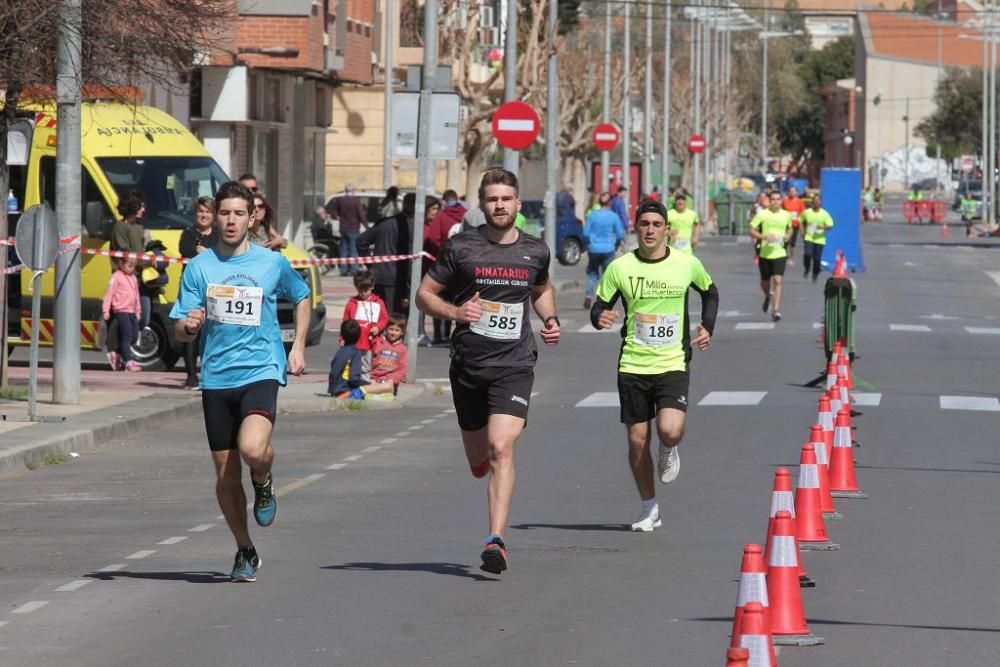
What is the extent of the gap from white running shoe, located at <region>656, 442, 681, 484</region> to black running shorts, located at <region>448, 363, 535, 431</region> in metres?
1.65

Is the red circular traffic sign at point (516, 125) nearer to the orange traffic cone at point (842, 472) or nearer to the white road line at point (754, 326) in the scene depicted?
the white road line at point (754, 326)

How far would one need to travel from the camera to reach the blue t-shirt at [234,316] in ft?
33.3

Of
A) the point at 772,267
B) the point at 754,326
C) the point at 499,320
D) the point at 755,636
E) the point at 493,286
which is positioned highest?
the point at 493,286

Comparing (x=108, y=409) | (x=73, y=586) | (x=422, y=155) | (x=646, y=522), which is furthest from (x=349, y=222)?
(x=73, y=586)

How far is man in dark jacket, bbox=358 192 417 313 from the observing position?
26.0 metres

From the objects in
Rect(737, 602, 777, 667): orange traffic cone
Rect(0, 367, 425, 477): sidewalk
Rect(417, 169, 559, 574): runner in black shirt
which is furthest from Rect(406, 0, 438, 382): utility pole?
Rect(737, 602, 777, 667): orange traffic cone

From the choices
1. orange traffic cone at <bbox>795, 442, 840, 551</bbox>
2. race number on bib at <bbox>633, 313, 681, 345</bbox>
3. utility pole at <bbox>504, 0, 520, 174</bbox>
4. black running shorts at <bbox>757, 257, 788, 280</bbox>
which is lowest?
orange traffic cone at <bbox>795, 442, 840, 551</bbox>

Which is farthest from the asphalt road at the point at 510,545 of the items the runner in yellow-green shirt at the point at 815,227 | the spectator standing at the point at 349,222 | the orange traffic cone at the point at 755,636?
the spectator standing at the point at 349,222

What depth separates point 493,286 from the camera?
10562mm

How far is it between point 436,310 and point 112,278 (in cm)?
1246

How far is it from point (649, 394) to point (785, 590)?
12.3 feet

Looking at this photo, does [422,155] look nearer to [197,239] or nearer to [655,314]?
[197,239]

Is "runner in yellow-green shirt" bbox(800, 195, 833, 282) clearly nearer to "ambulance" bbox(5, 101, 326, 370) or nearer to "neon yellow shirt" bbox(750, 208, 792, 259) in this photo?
"neon yellow shirt" bbox(750, 208, 792, 259)

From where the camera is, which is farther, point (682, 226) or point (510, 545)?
point (682, 226)
